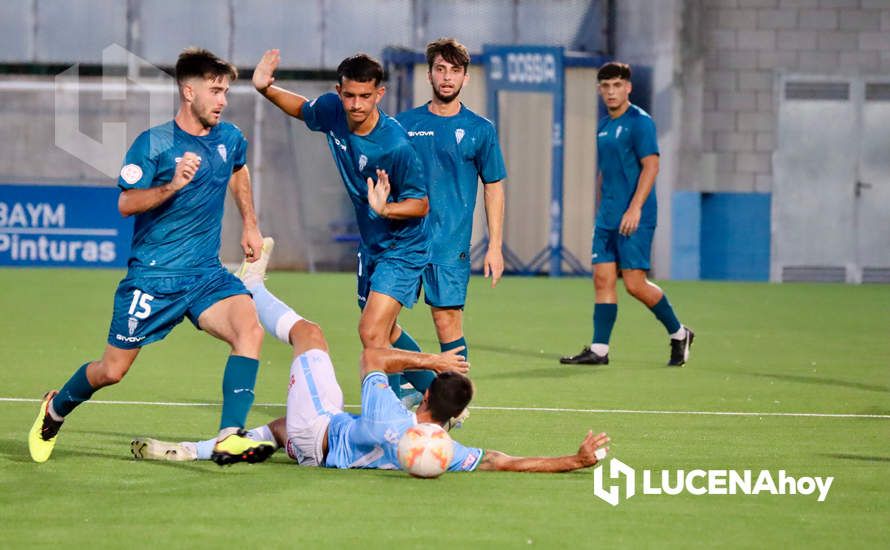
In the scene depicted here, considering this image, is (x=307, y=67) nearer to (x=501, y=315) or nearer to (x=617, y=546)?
(x=501, y=315)

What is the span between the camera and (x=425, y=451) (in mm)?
6355

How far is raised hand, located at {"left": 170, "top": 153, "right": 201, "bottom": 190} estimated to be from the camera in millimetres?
6500

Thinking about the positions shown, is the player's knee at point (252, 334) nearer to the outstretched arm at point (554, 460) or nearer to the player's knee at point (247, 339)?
the player's knee at point (247, 339)

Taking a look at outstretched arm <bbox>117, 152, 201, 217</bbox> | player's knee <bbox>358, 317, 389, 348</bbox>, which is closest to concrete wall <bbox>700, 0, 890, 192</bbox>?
player's knee <bbox>358, 317, 389, 348</bbox>

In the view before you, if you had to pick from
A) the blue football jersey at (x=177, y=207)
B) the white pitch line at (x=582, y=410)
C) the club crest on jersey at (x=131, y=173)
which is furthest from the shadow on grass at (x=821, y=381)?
the club crest on jersey at (x=131, y=173)

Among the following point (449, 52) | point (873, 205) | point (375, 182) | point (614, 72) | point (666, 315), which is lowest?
point (666, 315)

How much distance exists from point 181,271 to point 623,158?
19.3 ft

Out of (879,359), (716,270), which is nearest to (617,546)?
(879,359)

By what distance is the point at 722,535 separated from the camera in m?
5.39

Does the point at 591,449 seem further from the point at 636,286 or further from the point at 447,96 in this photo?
the point at 636,286

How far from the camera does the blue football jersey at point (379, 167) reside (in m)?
7.47

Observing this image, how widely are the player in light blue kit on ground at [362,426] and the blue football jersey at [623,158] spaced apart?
5.30m

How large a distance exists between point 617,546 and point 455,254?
365 centimetres

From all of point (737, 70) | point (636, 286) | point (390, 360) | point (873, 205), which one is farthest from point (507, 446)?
point (873, 205)
